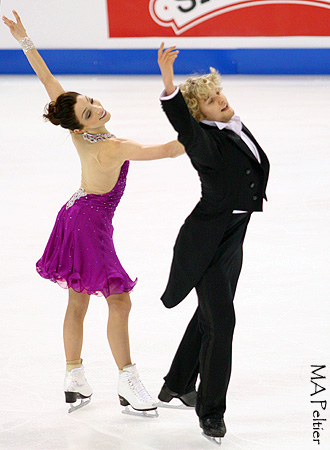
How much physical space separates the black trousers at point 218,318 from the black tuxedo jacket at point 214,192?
5cm

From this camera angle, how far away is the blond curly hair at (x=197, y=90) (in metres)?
2.27

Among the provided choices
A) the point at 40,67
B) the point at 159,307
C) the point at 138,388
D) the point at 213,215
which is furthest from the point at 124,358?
the point at 40,67

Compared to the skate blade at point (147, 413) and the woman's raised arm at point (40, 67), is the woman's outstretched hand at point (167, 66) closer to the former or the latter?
the woman's raised arm at point (40, 67)

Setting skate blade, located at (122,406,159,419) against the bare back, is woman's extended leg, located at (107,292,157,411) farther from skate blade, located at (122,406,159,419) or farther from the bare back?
the bare back

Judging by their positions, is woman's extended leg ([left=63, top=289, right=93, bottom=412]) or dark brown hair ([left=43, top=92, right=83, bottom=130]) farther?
woman's extended leg ([left=63, top=289, right=93, bottom=412])

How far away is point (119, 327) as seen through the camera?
2652 millimetres

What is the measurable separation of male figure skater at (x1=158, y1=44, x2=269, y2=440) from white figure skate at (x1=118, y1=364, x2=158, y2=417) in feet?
0.75

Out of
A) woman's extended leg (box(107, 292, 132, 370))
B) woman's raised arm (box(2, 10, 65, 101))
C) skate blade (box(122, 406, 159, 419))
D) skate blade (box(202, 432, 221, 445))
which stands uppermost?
woman's raised arm (box(2, 10, 65, 101))

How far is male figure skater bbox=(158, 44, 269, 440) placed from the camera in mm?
2213

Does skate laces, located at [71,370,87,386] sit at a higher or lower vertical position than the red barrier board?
lower

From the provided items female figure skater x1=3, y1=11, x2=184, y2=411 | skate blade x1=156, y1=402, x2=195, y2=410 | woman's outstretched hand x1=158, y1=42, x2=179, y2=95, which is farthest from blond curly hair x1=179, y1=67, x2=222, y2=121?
skate blade x1=156, y1=402, x2=195, y2=410

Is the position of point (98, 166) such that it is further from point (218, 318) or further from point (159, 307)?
point (159, 307)

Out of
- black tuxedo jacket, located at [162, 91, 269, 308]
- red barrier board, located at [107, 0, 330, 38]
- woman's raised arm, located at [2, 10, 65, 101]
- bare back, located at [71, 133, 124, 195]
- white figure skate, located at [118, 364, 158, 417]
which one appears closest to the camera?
black tuxedo jacket, located at [162, 91, 269, 308]

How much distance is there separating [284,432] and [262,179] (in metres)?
0.87
